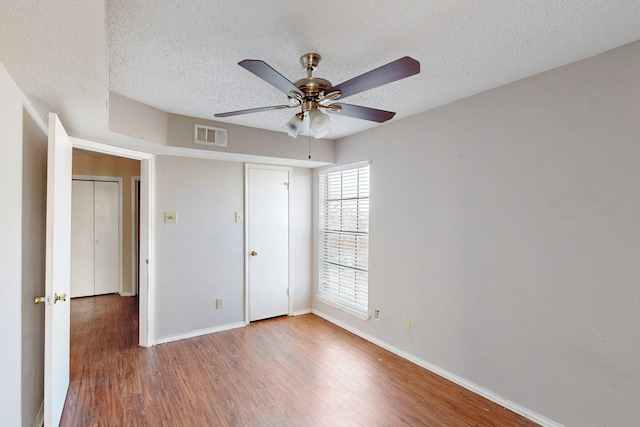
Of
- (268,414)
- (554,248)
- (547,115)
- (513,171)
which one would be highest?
(547,115)

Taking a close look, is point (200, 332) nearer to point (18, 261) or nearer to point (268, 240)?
point (268, 240)

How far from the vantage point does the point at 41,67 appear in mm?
1469

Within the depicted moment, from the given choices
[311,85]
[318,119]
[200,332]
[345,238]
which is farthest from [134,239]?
[311,85]

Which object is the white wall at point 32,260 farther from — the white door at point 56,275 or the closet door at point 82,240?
the closet door at point 82,240

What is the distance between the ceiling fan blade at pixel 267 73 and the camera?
1378 mm

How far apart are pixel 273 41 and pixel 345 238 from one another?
8.57ft

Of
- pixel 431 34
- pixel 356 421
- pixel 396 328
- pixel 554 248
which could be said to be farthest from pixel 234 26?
pixel 396 328

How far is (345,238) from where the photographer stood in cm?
395

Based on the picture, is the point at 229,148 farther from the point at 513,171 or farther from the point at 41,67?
the point at 513,171

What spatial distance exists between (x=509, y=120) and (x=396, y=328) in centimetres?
218

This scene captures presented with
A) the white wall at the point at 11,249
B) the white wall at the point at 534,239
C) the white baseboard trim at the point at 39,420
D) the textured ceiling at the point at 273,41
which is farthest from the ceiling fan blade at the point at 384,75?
the white baseboard trim at the point at 39,420

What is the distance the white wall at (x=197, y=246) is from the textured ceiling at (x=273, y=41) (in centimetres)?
122

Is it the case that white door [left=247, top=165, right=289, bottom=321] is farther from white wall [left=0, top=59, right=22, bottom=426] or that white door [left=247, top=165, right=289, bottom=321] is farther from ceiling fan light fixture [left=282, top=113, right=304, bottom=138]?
white wall [left=0, top=59, right=22, bottom=426]

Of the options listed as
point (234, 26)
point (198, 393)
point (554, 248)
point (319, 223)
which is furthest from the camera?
point (319, 223)
